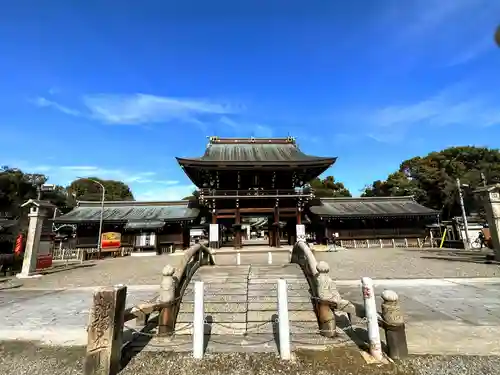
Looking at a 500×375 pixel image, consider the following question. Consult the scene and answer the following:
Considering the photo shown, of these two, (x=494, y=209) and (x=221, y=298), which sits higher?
(x=494, y=209)

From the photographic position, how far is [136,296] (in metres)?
8.27

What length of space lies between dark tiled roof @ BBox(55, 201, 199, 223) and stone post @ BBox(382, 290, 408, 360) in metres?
23.8

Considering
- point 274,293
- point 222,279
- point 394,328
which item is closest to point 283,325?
point 394,328

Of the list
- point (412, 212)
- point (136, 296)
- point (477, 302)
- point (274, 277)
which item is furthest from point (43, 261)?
point (412, 212)

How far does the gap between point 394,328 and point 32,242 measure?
16398 mm

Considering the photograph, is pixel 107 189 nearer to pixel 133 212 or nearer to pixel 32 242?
pixel 133 212

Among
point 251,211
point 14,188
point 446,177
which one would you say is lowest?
point 251,211

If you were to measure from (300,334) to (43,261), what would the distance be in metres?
16.8

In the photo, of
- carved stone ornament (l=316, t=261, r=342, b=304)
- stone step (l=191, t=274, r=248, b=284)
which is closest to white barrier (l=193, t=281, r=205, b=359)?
carved stone ornament (l=316, t=261, r=342, b=304)

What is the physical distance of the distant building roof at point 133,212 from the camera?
26.4 meters

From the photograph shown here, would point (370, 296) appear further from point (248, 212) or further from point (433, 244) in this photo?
point (433, 244)

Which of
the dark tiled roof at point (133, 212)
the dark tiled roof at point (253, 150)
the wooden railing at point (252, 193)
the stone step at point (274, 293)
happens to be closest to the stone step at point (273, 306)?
the stone step at point (274, 293)

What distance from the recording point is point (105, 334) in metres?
3.71

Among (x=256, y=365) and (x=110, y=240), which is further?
(x=110, y=240)
